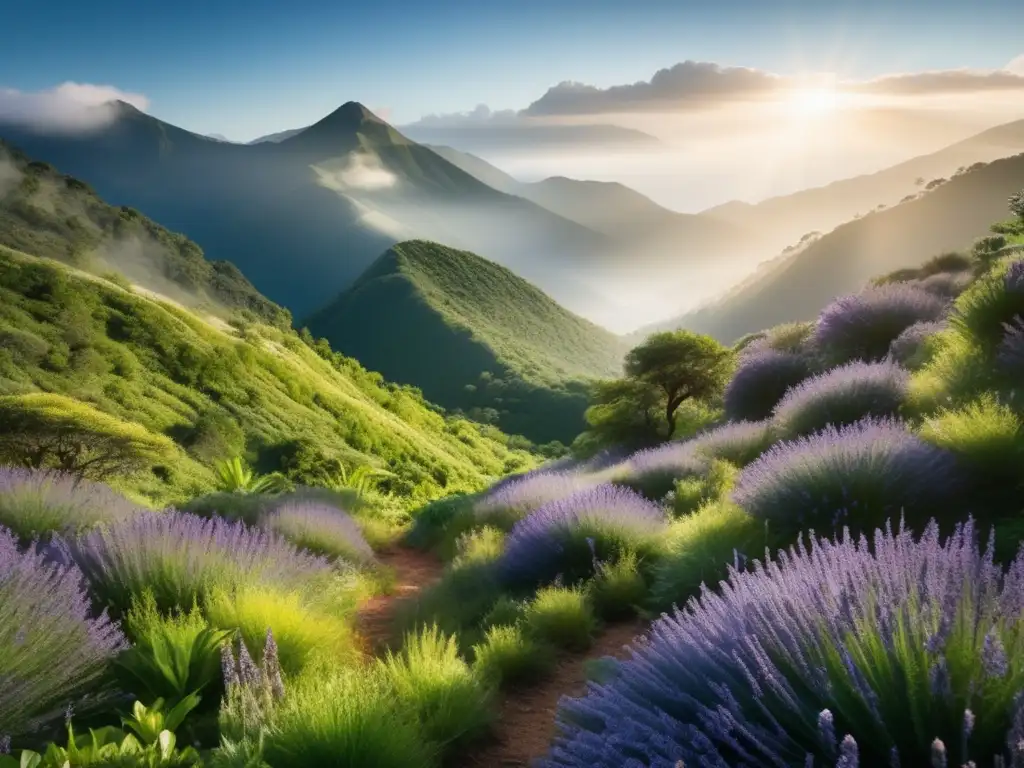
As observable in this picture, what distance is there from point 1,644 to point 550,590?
3.63 m

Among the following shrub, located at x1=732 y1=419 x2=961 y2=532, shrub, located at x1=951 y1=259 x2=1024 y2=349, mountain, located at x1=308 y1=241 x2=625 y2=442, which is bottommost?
mountain, located at x1=308 y1=241 x2=625 y2=442

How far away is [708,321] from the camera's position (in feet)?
481

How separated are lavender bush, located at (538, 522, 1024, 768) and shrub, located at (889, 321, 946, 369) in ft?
24.6

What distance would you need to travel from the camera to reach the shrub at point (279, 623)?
4.35 meters

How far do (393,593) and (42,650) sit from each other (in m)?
5.77

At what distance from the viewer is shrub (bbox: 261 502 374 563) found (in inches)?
360

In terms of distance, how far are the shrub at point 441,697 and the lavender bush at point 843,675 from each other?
1322mm

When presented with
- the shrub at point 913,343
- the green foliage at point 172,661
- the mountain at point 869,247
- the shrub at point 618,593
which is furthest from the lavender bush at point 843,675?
the mountain at point 869,247

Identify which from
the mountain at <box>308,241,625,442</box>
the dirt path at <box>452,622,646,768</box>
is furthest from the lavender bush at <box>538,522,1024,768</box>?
the mountain at <box>308,241,625,442</box>

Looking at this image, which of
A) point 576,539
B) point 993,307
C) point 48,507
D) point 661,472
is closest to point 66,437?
point 48,507

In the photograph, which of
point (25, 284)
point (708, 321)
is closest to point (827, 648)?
point (25, 284)

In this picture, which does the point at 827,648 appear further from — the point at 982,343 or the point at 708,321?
the point at 708,321

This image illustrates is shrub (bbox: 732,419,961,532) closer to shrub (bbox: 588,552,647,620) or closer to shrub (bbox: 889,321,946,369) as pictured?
shrub (bbox: 588,552,647,620)

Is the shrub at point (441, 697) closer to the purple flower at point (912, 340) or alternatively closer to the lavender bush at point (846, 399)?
the lavender bush at point (846, 399)
